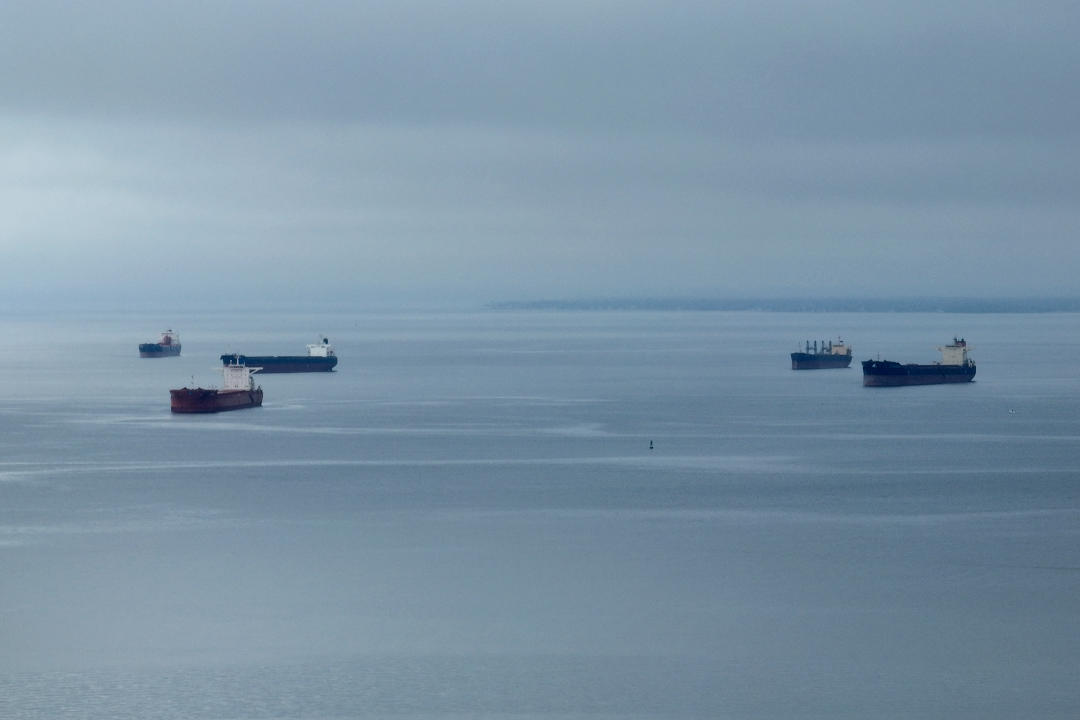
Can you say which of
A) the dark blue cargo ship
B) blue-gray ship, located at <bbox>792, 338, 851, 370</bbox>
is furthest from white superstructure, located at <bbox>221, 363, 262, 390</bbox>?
the dark blue cargo ship

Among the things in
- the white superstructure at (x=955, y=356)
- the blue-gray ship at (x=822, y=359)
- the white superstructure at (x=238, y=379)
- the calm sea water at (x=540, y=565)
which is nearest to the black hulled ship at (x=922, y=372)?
the white superstructure at (x=955, y=356)

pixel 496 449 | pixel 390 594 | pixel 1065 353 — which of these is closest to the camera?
pixel 390 594

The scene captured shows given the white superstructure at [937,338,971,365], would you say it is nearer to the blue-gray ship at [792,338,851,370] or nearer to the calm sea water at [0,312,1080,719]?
Result: the blue-gray ship at [792,338,851,370]

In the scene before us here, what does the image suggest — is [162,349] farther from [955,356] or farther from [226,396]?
[955,356]

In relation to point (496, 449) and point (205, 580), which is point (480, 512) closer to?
point (205, 580)

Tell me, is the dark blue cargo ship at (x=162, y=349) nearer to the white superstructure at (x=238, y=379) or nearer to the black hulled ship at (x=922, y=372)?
the white superstructure at (x=238, y=379)

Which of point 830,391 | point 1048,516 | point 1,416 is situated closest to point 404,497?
point 1048,516
